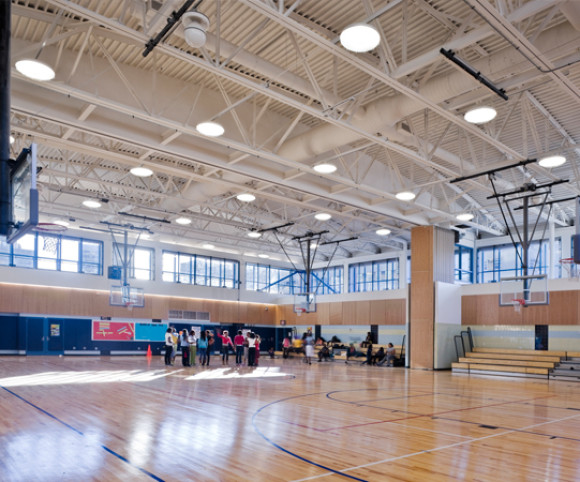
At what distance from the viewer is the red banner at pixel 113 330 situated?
1233 inches

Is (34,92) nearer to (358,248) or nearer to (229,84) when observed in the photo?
(229,84)

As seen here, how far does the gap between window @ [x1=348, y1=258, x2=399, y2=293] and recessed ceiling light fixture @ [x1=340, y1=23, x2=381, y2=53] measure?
86.6 feet

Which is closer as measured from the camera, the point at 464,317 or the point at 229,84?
the point at 229,84

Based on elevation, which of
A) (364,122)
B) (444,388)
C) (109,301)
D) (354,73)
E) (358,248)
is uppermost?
(354,73)

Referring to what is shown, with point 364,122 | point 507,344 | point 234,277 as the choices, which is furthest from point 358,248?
point 364,122

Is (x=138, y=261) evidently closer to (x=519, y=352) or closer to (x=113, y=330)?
(x=113, y=330)

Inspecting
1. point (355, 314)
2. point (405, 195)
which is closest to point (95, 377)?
point (405, 195)

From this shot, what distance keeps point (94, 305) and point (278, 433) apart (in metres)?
25.7

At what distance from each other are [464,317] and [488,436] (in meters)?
19.3

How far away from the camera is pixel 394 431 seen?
27.3 feet

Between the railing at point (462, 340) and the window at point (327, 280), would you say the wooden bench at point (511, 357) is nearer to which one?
the railing at point (462, 340)

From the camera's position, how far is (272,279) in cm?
4028

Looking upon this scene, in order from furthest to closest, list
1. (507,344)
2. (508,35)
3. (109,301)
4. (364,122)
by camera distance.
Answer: (109,301) → (507,344) → (364,122) → (508,35)

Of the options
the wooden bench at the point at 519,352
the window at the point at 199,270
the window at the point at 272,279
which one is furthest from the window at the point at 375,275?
the wooden bench at the point at 519,352
